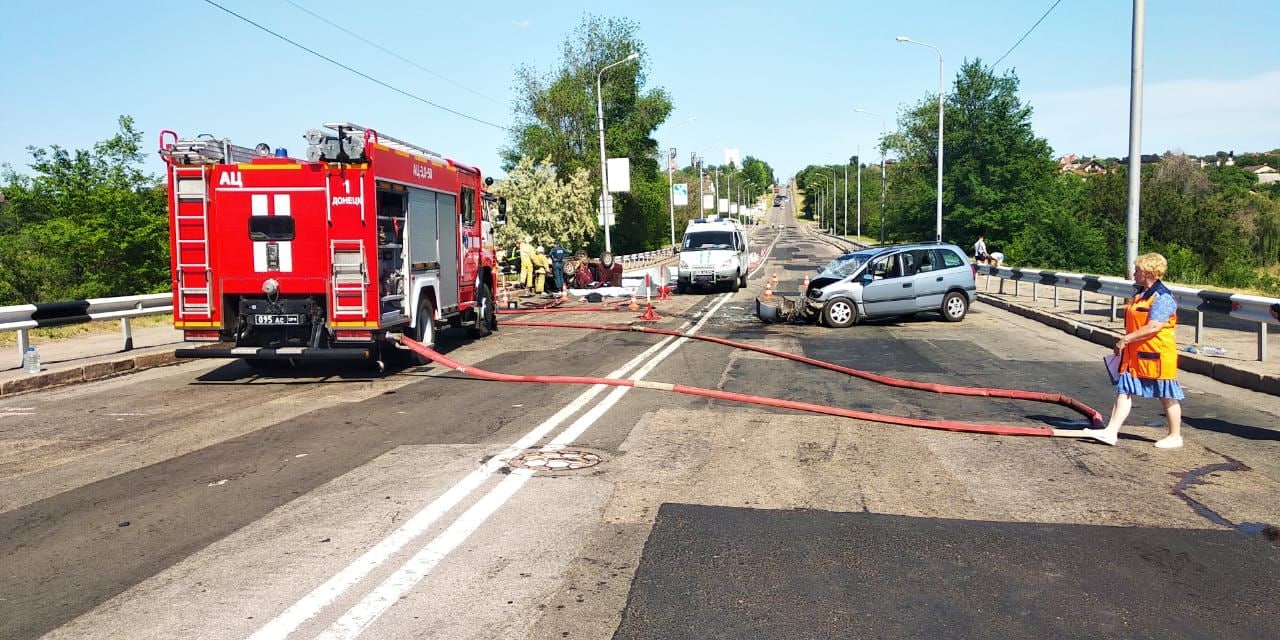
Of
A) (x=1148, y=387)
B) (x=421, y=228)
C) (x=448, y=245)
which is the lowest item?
(x=1148, y=387)

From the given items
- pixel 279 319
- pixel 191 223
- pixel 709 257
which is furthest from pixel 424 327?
pixel 709 257

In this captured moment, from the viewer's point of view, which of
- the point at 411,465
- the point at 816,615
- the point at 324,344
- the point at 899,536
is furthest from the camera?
the point at 324,344

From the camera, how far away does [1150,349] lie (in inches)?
287

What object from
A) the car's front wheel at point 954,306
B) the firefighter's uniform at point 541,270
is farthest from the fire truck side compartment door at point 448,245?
the firefighter's uniform at point 541,270

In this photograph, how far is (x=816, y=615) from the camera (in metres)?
4.05

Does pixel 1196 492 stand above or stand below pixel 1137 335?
below

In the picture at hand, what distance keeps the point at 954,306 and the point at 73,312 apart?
16.2m

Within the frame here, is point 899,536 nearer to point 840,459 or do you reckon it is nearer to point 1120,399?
point 840,459

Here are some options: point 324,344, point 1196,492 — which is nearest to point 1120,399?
point 1196,492

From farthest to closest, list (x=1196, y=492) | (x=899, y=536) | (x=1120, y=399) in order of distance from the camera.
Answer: (x=1120, y=399)
(x=1196, y=492)
(x=899, y=536)

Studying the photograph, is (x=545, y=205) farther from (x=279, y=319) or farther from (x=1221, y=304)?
(x=1221, y=304)

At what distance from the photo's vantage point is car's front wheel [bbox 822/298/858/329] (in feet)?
61.8

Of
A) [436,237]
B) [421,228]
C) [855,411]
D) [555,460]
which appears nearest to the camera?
[555,460]

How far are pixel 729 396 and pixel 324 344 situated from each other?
16.9 ft
